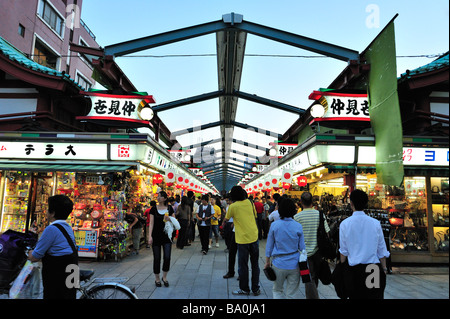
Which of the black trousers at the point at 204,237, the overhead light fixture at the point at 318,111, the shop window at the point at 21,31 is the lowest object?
the black trousers at the point at 204,237

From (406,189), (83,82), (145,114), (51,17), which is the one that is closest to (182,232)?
(145,114)

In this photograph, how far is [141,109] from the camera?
9914mm

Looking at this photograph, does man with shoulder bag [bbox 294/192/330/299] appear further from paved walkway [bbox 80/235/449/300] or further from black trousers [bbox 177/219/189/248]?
black trousers [bbox 177/219/189/248]

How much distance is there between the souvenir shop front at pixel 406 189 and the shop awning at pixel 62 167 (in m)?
6.35

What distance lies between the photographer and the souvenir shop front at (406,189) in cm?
818

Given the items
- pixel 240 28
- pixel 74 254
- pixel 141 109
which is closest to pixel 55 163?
pixel 141 109

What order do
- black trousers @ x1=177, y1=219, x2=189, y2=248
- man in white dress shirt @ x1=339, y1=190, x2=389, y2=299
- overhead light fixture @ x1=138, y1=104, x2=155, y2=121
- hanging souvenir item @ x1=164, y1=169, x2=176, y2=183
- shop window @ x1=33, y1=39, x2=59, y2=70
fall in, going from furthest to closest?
shop window @ x1=33, y1=39, x2=59, y2=70, hanging souvenir item @ x1=164, y1=169, x2=176, y2=183, black trousers @ x1=177, y1=219, x2=189, y2=248, overhead light fixture @ x1=138, y1=104, x2=155, y2=121, man in white dress shirt @ x1=339, y1=190, x2=389, y2=299

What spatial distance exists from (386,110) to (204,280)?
6074mm

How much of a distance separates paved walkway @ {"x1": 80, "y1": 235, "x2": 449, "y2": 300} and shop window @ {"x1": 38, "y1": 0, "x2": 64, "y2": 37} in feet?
64.9

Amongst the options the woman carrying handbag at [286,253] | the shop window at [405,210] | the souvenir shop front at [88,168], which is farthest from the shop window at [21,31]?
the shop window at [405,210]

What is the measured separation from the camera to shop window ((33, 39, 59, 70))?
19672 millimetres

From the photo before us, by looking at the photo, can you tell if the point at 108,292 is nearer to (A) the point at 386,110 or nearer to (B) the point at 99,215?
(B) the point at 99,215

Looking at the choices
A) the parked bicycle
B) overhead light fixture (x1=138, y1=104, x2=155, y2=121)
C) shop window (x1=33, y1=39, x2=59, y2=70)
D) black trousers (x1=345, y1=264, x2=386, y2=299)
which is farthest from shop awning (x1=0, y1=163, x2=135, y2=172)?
shop window (x1=33, y1=39, x2=59, y2=70)

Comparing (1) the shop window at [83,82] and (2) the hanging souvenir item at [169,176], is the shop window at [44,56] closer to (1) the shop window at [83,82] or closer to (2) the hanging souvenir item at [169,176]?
(1) the shop window at [83,82]
